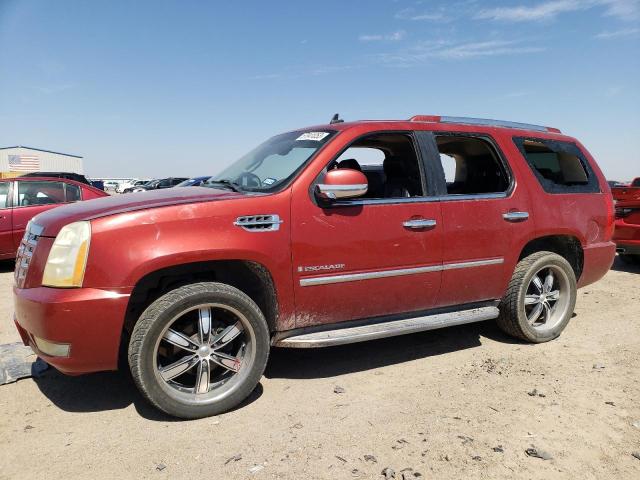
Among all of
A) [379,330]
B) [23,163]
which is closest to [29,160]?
[23,163]

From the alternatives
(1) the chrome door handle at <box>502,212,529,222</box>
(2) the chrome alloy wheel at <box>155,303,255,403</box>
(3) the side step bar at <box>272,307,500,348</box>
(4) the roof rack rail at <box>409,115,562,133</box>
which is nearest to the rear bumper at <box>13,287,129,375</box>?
(2) the chrome alloy wheel at <box>155,303,255,403</box>

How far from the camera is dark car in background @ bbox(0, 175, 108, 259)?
24.7ft

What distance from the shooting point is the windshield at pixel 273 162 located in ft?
11.0

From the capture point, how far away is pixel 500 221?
387 cm

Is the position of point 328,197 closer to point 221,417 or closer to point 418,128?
point 418,128

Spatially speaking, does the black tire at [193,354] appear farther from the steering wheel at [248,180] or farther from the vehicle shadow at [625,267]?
the vehicle shadow at [625,267]

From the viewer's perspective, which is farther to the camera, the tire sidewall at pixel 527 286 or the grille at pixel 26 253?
the tire sidewall at pixel 527 286

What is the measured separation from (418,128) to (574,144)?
6.38 feet

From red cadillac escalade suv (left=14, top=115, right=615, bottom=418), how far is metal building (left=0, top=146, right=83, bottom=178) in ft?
172

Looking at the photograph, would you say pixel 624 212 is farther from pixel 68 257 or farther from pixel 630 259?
pixel 68 257

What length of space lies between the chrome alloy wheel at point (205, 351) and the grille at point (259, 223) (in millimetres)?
518

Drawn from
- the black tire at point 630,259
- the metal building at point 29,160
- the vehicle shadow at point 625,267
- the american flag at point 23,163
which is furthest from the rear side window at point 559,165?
the american flag at point 23,163

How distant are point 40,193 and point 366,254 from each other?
23.4 ft

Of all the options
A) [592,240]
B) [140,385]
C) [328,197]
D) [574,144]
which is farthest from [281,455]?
[574,144]
